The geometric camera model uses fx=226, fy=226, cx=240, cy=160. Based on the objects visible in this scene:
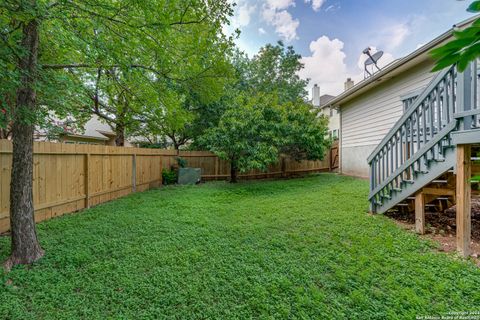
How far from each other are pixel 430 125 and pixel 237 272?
11.2 ft

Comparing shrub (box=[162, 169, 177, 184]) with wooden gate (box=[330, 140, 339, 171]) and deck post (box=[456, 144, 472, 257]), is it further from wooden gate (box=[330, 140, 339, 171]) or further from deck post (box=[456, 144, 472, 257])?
wooden gate (box=[330, 140, 339, 171])

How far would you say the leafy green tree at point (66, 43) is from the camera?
2.44 m

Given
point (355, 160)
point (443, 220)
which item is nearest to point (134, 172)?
point (443, 220)

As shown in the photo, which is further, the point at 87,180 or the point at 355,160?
the point at 355,160

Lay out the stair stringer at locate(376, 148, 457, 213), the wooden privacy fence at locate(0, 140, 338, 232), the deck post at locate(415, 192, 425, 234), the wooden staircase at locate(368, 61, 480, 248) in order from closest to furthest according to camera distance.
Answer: the wooden staircase at locate(368, 61, 480, 248)
the stair stringer at locate(376, 148, 457, 213)
the deck post at locate(415, 192, 425, 234)
the wooden privacy fence at locate(0, 140, 338, 232)

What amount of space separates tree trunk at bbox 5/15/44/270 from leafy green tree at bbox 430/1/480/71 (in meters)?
3.63

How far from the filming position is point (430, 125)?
10.9 ft

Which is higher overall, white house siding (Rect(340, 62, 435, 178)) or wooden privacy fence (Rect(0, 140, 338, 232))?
white house siding (Rect(340, 62, 435, 178))

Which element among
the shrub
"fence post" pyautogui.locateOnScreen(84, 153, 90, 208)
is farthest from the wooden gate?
"fence post" pyautogui.locateOnScreen(84, 153, 90, 208)

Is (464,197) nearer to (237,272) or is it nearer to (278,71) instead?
(237,272)

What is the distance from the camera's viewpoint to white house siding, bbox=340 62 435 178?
6.82 meters

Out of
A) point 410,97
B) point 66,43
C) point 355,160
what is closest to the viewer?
point 66,43

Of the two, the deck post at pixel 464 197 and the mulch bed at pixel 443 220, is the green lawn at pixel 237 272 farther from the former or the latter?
the mulch bed at pixel 443 220

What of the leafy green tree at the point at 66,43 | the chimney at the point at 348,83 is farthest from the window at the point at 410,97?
the chimney at the point at 348,83
